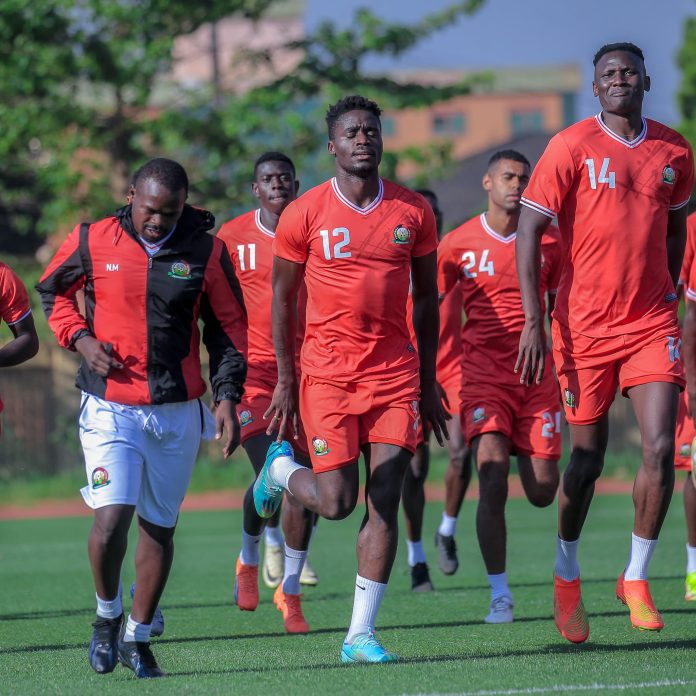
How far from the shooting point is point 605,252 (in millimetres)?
7266

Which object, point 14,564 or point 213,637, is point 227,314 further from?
point 14,564

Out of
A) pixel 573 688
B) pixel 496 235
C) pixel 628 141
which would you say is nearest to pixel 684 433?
pixel 496 235

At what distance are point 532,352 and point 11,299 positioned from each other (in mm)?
2872

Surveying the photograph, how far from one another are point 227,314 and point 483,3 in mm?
20462

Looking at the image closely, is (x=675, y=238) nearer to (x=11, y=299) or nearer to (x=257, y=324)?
(x=257, y=324)

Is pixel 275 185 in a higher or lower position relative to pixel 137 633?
higher

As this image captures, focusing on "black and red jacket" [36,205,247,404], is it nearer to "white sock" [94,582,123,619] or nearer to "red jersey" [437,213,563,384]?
"white sock" [94,582,123,619]

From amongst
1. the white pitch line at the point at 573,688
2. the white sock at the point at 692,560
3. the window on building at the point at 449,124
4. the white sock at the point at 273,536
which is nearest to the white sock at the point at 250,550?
the white sock at the point at 273,536

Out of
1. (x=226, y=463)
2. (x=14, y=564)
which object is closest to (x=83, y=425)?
(x=14, y=564)

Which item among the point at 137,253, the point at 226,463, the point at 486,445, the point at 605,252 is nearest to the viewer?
the point at 137,253

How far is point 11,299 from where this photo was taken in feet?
25.3

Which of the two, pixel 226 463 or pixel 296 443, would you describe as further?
pixel 226 463

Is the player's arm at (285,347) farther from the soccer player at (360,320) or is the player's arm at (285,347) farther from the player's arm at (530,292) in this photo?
the player's arm at (530,292)

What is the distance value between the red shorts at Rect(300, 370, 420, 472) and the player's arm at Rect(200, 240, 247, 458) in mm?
445
